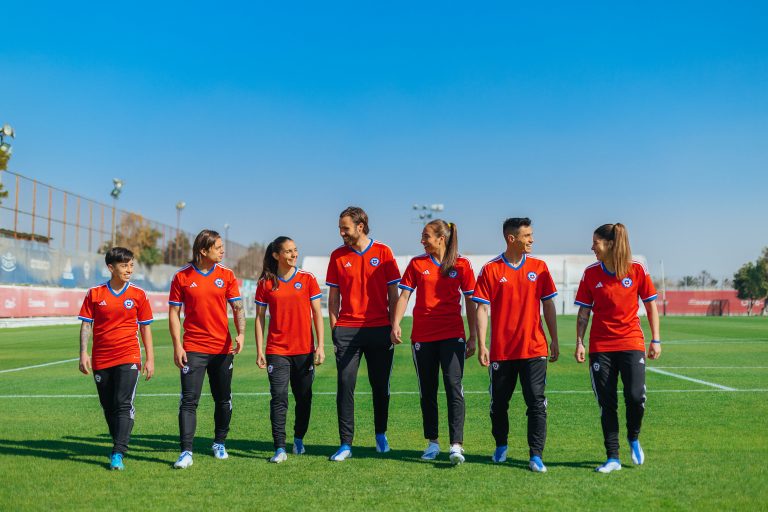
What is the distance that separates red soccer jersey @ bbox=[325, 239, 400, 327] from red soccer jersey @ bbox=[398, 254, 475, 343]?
251mm

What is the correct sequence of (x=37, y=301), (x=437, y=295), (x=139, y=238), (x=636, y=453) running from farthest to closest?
(x=139, y=238), (x=37, y=301), (x=437, y=295), (x=636, y=453)

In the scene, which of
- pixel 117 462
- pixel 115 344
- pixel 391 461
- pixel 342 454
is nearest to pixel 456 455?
pixel 391 461

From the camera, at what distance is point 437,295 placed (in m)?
6.82

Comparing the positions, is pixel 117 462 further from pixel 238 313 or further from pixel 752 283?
pixel 752 283

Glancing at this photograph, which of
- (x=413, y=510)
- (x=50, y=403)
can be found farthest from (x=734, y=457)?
(x=50, y=403)

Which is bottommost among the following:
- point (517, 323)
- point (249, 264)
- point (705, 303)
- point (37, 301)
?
point (37, 301)

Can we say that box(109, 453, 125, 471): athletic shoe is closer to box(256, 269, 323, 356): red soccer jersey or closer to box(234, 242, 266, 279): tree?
box(256, 269, 323, 356): red soccer jersey

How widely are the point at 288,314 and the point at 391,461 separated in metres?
1.56

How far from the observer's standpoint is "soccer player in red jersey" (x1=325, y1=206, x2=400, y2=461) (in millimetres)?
7012

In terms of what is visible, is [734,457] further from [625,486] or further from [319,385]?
[319,385]

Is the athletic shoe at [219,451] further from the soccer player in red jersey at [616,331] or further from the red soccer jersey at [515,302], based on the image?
the soccer player in red jersey at [616,331]

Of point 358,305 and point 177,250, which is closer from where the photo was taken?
point 358,305

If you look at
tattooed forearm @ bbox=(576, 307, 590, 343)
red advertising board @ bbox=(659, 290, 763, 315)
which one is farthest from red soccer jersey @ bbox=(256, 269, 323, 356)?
red advertising board @ bbox=(659, 290, 763, 315)

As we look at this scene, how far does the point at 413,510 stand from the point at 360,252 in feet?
8.45
